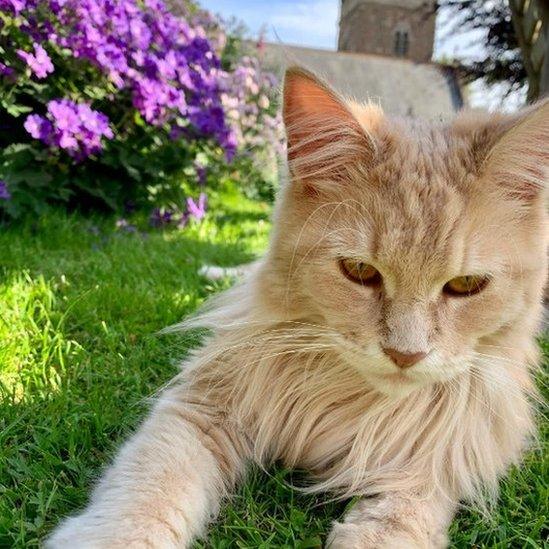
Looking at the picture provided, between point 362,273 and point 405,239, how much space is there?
124 mm

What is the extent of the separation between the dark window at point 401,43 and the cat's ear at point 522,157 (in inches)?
915

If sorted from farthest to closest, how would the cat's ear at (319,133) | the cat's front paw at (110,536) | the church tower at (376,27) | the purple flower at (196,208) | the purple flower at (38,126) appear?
1. the church tower at (376,27)
2. the purple flower at (196,208)
3. the purple flower at (38,126)
4. the cat's ear at (319,133)
5. the cat's front paw at (110,536)

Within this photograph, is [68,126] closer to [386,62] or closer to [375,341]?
[375,341]

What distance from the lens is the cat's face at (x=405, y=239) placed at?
4.14ft

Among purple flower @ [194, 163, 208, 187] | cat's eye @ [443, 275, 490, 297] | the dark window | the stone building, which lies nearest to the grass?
cat's eye @ [443, 275, 490, 297]

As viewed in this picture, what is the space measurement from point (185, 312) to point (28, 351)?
0.70 m

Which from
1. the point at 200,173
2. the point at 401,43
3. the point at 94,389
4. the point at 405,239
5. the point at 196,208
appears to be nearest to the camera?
the point at 405,239

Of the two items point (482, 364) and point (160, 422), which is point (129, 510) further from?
point (482, 364)

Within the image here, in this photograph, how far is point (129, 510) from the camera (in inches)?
43.2

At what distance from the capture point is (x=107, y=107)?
3.61m

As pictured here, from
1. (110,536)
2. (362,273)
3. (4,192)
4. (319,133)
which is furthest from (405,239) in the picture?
(4,192)

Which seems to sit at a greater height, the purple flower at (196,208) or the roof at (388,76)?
the roof at (388,76)

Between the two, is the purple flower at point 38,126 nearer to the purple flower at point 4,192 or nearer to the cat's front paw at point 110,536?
the purple flower at point 4,192

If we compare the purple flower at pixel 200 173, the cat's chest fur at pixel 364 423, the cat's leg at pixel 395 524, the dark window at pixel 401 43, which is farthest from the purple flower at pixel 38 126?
the dark window at pixel 401 43
